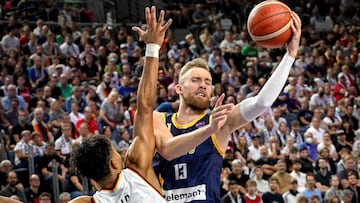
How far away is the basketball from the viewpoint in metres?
5.16

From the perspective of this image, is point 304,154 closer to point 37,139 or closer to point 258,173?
point 258,173

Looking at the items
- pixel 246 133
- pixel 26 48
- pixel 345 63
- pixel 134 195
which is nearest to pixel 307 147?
pixel 246 133

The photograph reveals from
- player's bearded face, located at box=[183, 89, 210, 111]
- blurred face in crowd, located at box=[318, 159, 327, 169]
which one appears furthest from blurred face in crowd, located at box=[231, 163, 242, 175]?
player's bearded face, located at box=[183, 89, 210, 111]

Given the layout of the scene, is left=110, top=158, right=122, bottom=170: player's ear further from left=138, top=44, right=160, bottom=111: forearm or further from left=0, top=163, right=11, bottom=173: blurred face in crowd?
left=0, top=163, right=11, bottom=173: blurred face in crowd

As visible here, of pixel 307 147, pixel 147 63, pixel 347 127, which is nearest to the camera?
pixel 147 63

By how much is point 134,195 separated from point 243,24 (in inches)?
677

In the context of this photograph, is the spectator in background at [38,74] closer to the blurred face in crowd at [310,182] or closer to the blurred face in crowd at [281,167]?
the blurred face in crowd at [281,167]

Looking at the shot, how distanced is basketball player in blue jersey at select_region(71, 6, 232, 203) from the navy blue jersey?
49 cm

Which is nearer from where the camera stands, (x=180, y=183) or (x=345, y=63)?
(x=180, y=183)

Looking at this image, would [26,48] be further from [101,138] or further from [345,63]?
[101,138]

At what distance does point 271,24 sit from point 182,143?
3.50 feet

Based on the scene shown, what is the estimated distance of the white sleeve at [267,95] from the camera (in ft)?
16.1

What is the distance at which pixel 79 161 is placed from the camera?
4305 millimetres

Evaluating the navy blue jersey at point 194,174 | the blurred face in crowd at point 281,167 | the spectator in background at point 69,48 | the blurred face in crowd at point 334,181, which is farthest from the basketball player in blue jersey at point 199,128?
the spectator in background at point 69,48
